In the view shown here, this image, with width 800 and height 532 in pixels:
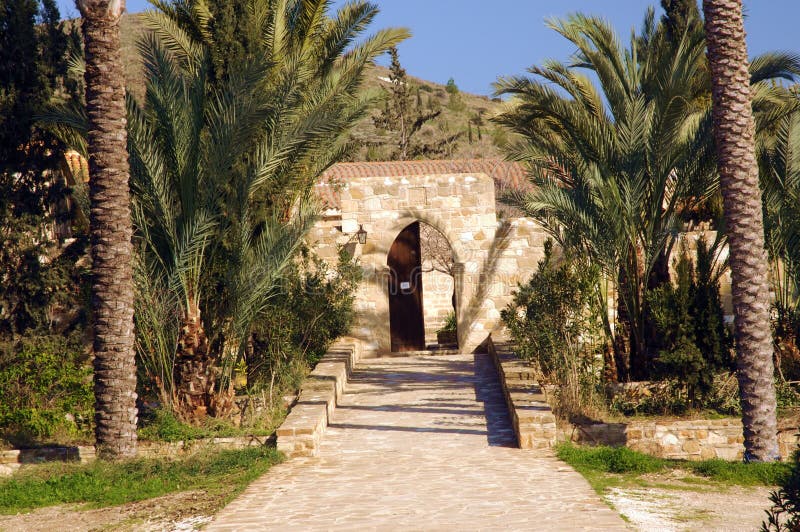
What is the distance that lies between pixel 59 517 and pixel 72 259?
19.0 feet

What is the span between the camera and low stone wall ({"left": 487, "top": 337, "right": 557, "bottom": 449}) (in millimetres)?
8805

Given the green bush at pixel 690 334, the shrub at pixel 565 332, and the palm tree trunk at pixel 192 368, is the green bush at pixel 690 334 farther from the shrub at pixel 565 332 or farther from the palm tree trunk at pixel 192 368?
the palm tree trunk at pixel 192 368

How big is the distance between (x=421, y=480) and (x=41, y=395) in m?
5.28

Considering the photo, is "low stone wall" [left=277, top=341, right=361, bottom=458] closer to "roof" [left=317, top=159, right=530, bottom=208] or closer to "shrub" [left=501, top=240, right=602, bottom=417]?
"shrub" [left=501, top=240, right=602, bottom=417]

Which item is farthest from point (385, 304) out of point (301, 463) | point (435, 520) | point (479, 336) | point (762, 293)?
point (435, 520)

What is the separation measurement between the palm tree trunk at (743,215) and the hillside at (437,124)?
17.3 metres

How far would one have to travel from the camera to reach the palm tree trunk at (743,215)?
823 centimetres

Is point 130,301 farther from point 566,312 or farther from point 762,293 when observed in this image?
point 762,293

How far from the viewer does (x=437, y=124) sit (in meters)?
45.6

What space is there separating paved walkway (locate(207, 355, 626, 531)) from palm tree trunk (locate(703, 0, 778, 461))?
6.56 ft

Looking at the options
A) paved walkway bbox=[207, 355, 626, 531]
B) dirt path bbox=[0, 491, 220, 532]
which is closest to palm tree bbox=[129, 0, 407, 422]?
paved walkway bbox=[207, 355, 626, 531]

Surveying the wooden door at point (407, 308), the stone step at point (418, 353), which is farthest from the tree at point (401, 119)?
the stone step at point (418, 353)

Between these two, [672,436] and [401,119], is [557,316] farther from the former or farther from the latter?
[401,119]

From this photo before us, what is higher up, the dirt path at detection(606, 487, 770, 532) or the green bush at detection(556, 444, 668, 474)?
the green bush at detection(556, 444, 668, 474)
